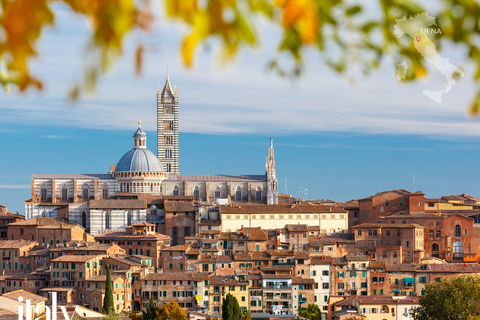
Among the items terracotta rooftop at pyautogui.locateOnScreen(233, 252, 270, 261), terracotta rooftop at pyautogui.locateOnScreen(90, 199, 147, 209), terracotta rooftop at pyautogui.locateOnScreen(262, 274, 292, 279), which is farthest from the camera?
terracotta rooftop at pyautogui.locateOnScreen(90, 199, 147, 209)

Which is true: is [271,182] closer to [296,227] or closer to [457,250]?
[296,227]

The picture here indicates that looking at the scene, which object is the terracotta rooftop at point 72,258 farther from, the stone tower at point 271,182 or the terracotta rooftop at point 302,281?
the stone tower at point 271,182

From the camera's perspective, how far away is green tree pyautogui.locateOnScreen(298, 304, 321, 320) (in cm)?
4472

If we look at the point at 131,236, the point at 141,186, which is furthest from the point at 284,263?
the point at 141,186

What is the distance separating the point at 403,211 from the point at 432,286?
20119mm

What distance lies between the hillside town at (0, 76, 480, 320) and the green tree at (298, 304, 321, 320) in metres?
0.71

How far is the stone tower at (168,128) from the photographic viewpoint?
8550 cm

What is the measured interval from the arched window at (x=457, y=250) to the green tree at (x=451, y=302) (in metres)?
15.9

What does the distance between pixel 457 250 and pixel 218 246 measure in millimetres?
15659

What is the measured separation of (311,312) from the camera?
149 feet

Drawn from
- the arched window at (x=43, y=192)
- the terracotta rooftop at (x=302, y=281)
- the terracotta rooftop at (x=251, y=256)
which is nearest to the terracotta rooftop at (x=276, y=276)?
the terracotta rooftop at (x=302, y=281)

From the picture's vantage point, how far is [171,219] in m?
62.7

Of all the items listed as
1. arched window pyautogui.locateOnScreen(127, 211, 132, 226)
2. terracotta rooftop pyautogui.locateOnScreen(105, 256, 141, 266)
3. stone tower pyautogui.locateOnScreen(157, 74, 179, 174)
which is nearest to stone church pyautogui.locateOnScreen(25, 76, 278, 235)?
arched window pyautogui.locateOnScreen(127, 211, 132, 226)

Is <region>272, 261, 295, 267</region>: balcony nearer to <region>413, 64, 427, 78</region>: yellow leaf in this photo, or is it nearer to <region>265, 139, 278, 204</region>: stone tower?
<region>265, 139, 278, 204</region>: stone tower
